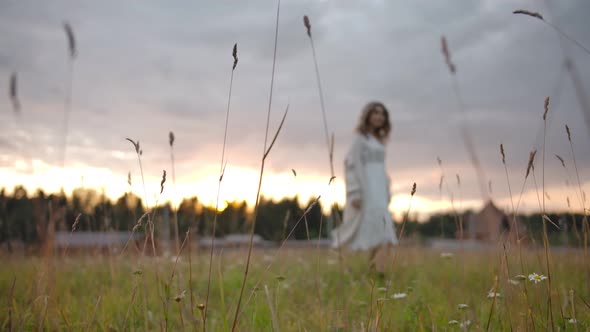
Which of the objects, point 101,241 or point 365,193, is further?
point 365,193

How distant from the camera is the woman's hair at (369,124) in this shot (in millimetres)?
5847

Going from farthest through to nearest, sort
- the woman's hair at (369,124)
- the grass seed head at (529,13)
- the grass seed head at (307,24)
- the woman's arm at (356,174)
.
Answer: the woman's hair at (369,124), the woman's arm at (356,174), the grass seed head at (307,24), the grass seed head at (529,13)

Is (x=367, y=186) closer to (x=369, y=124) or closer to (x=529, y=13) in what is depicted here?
(x=369, y=124)

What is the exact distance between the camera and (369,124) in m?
5.92

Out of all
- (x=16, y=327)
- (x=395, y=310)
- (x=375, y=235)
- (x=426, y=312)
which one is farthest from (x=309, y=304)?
(x=375, y=235)

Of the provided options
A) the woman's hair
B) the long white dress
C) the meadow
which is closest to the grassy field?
the meadow

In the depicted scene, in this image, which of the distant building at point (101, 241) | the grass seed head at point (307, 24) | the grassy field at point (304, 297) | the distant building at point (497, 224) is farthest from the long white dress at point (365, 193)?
the grass seed head at point (307, 24)

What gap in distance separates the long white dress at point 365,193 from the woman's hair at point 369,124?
0.14m

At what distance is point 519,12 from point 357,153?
4.27 meters

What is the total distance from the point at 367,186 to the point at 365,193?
0.09m

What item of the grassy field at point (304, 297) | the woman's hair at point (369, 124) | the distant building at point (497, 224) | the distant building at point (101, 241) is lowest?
the grassy field at point (304, 297)

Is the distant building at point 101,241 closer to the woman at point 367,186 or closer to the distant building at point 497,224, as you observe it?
the distant building at point 497,224

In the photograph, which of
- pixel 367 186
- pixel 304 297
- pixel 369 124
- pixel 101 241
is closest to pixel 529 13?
pixel 304 297

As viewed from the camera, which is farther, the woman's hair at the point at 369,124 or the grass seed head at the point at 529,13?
the woman's hair at the point at 369,124
